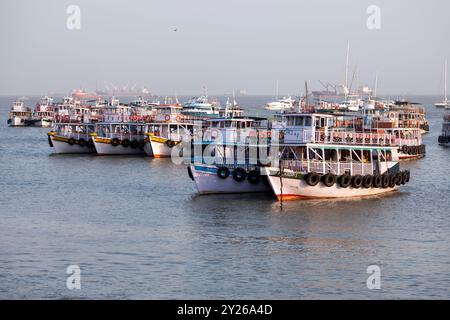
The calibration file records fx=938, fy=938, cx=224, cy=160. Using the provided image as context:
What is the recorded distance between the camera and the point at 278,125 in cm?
5719

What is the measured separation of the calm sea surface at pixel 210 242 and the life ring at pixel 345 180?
1136 millimetres

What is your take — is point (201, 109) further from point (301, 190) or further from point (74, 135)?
point (301, 190)

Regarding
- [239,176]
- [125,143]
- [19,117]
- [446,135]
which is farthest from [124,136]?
[19,117]

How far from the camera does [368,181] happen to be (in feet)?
177

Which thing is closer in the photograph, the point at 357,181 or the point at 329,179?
the point at 329,179

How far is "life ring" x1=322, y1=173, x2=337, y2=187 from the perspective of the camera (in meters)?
51.7

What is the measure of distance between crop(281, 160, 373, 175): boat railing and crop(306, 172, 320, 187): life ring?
1103 mm

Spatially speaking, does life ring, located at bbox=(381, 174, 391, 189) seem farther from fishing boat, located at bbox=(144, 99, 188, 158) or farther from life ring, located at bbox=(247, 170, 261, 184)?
fishing boat, located at bbox=(144, 99, 188, 158)

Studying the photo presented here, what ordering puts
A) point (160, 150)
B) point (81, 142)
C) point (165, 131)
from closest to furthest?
1. point (160, 150)
2. point (165, 131)
3. point (81, 142)

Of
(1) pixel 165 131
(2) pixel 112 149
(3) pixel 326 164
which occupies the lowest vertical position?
(2) pixel 112 149

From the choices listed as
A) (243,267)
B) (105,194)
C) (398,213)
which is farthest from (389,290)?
(105,194)

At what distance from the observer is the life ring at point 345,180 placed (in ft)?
172

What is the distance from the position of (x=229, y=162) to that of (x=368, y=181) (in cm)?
823
